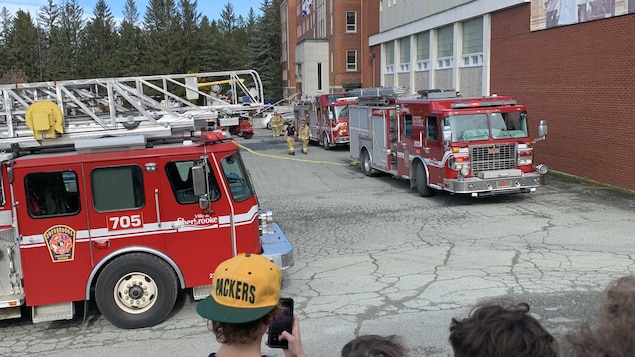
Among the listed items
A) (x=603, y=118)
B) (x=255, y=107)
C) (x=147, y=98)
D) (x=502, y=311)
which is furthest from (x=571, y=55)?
(x=502, y=311)

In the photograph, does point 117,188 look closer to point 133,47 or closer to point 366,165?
point 366,165

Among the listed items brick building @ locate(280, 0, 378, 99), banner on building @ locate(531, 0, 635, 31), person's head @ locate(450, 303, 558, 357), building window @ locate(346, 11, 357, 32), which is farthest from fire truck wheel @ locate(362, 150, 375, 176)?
building window @ locate(346, 11, 357, 32)

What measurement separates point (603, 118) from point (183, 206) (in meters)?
12.9

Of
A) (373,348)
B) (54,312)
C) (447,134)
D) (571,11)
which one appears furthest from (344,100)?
(373,348)

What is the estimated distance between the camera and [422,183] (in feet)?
47.4

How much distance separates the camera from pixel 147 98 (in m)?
7.85

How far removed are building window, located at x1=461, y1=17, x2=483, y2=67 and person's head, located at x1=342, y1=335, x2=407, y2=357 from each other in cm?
2284

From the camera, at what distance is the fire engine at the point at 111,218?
6301 millimetres

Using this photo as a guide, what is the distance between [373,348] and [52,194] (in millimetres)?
5187

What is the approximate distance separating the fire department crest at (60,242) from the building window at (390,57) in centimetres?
3219

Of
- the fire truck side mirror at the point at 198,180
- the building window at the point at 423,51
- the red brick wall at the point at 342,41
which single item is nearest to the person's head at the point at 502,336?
the fire truck side mirror at the point at 198,180

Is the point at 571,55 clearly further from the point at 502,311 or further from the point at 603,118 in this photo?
the point at 502,311

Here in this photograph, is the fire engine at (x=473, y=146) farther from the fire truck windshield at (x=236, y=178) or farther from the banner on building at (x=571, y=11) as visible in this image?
the fire truck windshield at (x=236, y=178)

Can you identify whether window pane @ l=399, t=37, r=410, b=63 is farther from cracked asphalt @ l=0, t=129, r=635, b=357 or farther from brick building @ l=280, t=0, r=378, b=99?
cracked asphalt @ l=0, t=129, r=635, b=357
